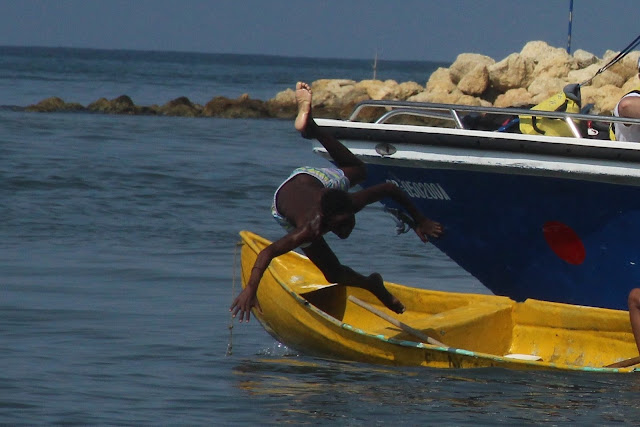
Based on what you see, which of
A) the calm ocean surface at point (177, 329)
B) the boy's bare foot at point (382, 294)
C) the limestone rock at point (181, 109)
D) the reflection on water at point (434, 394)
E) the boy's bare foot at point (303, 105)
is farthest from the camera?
the limestone rock at point (181, 109)

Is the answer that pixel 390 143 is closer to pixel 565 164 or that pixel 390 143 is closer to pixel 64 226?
pixel 565 164

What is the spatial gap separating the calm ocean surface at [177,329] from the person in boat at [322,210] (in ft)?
1.92

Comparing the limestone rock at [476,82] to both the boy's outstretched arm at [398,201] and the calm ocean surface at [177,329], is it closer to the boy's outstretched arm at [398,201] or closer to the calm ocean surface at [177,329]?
the calm ocean surface at [177,329]

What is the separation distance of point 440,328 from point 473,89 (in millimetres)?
29090

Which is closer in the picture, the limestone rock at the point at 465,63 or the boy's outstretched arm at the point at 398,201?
the boy's outstretched arm at the point at 398,201

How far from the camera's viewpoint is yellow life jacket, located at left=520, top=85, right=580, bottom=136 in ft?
27.0

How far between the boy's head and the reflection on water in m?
0.97

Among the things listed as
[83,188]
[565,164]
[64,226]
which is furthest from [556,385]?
[83,188]

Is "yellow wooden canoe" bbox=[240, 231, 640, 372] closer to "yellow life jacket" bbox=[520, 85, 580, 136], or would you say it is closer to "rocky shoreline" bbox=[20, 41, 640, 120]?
"yellow life jacket" bbox=[520, 85, 580, 136]

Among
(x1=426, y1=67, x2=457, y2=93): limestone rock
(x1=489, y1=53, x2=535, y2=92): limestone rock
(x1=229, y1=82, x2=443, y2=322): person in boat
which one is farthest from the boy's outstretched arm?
(x1=426, y1=67, x2=457, y2=93): limestone rock

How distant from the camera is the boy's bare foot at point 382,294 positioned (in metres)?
8.19

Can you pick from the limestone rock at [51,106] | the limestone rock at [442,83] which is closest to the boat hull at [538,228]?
the limestone rock at [442,83]

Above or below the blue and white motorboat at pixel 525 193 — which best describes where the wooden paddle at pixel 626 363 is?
below

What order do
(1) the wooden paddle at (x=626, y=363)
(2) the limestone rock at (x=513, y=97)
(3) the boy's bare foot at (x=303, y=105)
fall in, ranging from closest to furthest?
(1) the wooden paddle at (x=626, y=363), (3) the boy's bare foot at (x=303, y=105), (2) the limestone rock at (x=513, y=97)
